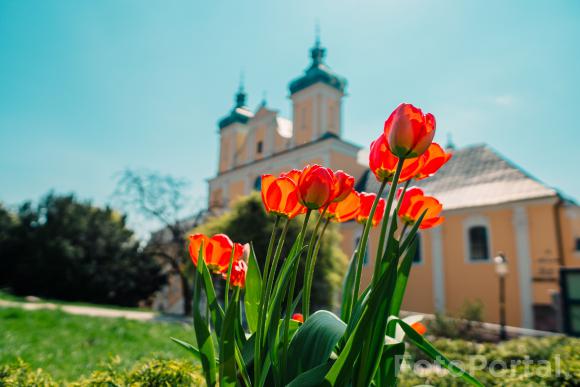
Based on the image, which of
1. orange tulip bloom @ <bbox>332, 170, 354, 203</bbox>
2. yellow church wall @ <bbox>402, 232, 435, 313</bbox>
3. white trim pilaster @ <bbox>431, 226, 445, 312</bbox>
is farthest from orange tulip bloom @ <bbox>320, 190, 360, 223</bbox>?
yellow church wall @ <bbox>402, 232, 435, 313</bbox>

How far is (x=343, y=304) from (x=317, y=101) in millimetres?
19730

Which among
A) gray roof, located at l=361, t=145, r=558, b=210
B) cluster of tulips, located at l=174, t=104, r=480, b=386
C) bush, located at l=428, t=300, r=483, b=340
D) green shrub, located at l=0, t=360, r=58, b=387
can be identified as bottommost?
bush, located at l=428, t=300, r=483, b=340

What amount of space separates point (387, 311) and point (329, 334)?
0.16 meters

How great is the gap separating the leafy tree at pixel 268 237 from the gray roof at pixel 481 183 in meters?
5.39

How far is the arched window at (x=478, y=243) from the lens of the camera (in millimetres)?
14820

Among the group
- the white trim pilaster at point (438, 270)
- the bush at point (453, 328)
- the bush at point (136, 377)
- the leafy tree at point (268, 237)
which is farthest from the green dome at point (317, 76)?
the bush at point (136, 377)

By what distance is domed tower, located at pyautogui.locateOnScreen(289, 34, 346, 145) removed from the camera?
20281mm

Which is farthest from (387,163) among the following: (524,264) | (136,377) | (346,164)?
(346,164)

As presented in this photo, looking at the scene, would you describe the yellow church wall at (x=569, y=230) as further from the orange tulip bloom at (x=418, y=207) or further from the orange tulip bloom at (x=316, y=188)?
the orange tulip bloom at (x=316, y=188)

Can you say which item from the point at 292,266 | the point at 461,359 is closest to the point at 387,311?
the point at 292,266

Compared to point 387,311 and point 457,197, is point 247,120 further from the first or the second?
point 387,311

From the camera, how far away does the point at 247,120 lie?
89.6 ft

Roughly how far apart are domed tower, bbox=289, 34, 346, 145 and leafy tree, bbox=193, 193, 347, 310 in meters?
10.9

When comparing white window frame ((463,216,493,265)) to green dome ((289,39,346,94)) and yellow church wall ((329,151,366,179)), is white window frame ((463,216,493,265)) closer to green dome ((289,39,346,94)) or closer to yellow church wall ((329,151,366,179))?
yellow church wall ((329,151,366,179))
